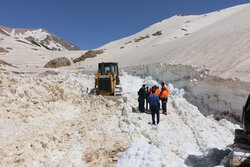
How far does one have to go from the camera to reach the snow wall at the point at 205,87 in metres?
15.7

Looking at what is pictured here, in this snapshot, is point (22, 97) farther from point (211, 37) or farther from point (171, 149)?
point (211, 37)

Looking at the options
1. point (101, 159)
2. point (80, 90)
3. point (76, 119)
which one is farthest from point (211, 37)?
point (101, 159)

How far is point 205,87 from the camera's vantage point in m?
18.8

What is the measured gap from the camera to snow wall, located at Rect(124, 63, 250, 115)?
618 inches

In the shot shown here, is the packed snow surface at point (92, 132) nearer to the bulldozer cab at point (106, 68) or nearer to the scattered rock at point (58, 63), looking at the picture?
the bulldozer cab at point (106, 68)

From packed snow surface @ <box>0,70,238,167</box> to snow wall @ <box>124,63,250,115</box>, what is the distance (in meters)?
1.01

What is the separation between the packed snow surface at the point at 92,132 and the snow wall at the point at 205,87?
101 cm

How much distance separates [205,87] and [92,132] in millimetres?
8481

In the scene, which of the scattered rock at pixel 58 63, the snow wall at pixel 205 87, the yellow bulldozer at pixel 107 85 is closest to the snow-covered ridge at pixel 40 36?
the scattered rock at pixel 58 63

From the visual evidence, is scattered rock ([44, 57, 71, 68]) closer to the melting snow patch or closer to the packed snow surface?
the packed snow surface

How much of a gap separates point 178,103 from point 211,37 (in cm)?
1328

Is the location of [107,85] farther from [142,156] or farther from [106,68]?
[142,156]

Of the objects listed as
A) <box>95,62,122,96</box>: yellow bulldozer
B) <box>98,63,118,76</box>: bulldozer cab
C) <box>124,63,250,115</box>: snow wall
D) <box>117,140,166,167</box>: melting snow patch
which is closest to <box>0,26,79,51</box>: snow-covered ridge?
<box>124,63,250,115</box>: snow wall

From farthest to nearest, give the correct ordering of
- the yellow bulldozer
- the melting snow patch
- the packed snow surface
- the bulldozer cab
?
the bulldozer cab, the yellow bulldozer, the packed snow surface, the melting snow patch
